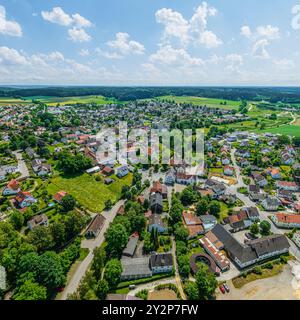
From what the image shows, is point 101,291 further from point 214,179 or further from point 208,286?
point 214,179

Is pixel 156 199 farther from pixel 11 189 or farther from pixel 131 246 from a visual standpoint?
pixel 11 189

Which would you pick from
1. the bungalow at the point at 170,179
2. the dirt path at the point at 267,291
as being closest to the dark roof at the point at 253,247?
the dirt path at the point at 267,291

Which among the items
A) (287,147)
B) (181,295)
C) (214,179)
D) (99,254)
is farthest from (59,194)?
(287,147)

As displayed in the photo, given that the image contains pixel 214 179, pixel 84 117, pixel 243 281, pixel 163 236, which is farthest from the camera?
pixel 84 117

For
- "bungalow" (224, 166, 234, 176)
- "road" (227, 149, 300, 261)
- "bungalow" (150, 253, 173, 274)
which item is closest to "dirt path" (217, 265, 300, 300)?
"road" (227, 149, 300, 261)

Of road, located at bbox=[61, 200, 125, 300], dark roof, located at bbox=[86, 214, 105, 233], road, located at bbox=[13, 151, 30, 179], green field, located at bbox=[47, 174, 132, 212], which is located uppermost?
road, located at bbox=[13, 151, 30, 179]

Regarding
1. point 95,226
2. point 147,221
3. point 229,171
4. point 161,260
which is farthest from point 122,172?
point 161,260

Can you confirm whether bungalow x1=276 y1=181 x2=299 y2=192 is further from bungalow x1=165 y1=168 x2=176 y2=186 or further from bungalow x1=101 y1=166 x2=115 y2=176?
bungalow x1=101 y1=166 x2=115 y2=176
